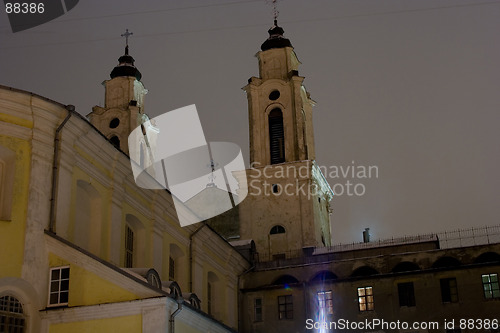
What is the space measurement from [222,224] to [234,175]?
2542 mm

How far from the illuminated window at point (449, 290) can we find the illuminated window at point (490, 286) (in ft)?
3.49

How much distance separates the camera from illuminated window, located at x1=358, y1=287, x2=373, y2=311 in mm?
28938

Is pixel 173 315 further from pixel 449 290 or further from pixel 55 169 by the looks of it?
pixel 449 290

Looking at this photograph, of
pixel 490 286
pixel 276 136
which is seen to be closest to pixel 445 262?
pixel 490 286

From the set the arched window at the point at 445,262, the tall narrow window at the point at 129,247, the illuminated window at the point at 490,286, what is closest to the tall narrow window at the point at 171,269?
the tall narrow window at the point at 129,247

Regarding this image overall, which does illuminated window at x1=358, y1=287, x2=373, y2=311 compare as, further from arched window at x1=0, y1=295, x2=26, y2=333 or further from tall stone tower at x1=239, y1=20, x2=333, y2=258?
arched window at x1=0, y1=295, x2=26, y2=333

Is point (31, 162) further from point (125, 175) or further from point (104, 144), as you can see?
point (125, 175)

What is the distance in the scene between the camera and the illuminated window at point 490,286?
27.3 meters

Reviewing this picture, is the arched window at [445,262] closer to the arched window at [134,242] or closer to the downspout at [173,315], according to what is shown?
the arched window at [134,242]

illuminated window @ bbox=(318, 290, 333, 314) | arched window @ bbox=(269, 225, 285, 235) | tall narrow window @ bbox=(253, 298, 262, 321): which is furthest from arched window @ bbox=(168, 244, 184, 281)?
arched window @ bbox=(269, 225, 285, 235)

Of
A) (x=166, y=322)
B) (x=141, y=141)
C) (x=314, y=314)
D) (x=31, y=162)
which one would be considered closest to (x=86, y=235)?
(x=31, y=162)

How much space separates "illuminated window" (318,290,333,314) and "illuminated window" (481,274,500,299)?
19.4 feet

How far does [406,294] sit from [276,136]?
1145 cm

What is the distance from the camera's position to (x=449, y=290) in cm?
2800
